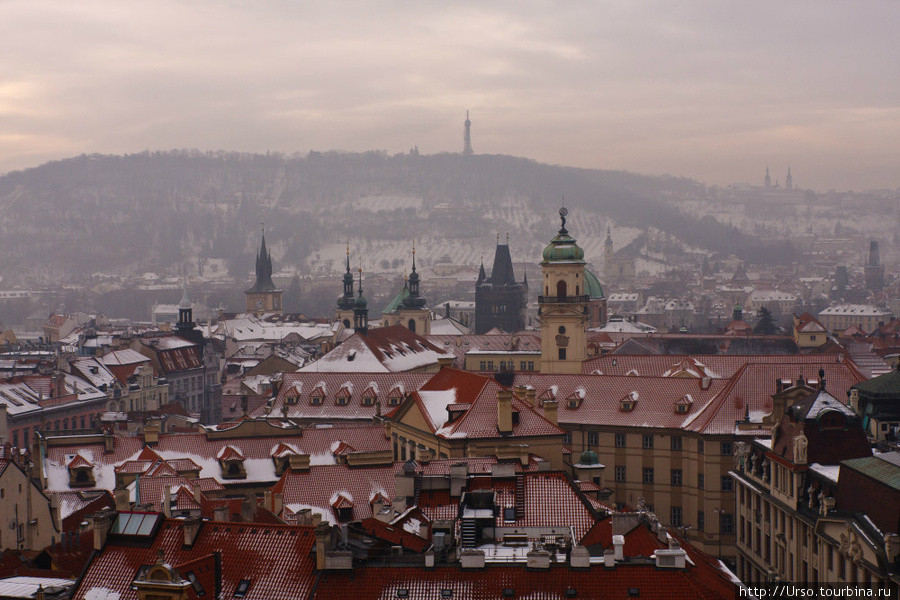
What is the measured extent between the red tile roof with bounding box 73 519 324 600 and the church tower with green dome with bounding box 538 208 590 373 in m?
63.7

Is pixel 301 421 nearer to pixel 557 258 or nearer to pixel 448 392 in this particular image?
pixel 448 392

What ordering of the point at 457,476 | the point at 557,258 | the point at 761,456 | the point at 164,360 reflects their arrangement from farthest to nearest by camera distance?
the point at 164,360 < the point at 557,258 < the point at 761,456 < the point at 457,476

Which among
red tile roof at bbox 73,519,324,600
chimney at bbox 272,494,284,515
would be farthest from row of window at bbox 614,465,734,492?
red tile roof at bbox 73,519,324,600

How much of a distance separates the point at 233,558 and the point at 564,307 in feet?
215

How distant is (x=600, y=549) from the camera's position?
36.9 m

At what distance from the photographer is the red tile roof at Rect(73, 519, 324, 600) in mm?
33438

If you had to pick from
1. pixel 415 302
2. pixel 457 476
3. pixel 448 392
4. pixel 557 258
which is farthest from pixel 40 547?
pixel 415 302

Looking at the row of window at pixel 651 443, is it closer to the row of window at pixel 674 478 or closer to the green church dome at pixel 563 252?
the row of window at pixel 674 478

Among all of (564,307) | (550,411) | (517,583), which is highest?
(564,307)

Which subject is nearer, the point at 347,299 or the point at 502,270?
the point at 347,299

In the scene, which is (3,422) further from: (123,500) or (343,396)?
(123,500)

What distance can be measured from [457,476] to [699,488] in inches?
1190

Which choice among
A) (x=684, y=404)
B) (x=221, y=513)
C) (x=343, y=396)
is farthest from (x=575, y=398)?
(x=221, y=513)

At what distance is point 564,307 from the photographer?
98375 mm
